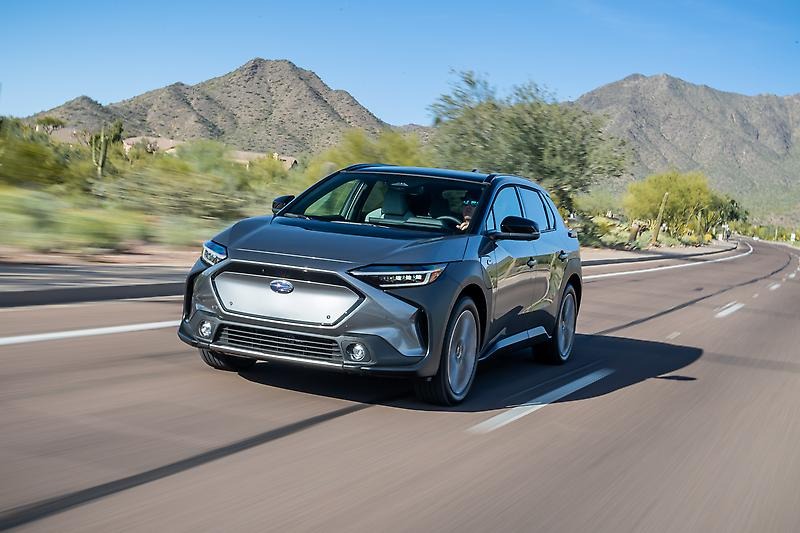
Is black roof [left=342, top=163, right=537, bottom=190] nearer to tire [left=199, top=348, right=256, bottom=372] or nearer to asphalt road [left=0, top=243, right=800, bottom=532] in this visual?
asphalt road [left=0, top=243, right=800, bottom=532]

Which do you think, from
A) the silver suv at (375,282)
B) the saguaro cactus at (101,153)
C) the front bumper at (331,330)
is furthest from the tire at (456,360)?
the saguaro cactus at (101,153)

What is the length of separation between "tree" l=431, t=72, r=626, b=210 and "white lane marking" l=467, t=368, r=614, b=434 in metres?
32.8

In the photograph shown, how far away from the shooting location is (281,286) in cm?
631

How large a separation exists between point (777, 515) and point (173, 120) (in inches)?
4568

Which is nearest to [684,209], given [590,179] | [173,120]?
[173,120]

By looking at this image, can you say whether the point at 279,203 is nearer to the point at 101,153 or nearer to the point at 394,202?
the point at 394,202

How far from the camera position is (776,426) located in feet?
26.9

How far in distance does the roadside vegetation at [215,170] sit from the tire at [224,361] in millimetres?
9800

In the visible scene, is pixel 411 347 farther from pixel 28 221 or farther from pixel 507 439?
pixel 28 221

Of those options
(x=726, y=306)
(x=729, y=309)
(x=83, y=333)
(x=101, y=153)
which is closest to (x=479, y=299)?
(x=83, y=333)

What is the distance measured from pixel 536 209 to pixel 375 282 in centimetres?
334

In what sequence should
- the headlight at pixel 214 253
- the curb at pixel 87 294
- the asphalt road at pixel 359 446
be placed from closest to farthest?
the asphalt road at pixel 359 446, the headlight at pixel 214 253, the curb at pixel 87 294

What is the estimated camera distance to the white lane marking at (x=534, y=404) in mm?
6820

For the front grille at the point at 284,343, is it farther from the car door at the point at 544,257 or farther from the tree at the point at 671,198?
the tree at the point at 671,198
